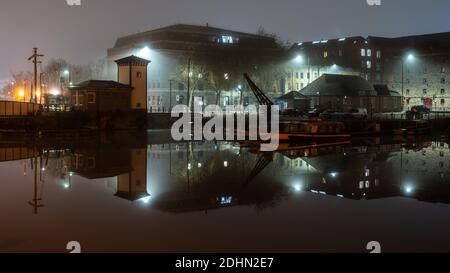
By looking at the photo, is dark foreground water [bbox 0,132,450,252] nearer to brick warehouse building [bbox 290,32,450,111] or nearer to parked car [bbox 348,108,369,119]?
parked car [bbox 348,108,369,119]

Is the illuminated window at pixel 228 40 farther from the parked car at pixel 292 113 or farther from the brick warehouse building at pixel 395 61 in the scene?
the parked car at pixel 292 113

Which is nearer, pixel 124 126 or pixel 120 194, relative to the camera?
pixel 120 194

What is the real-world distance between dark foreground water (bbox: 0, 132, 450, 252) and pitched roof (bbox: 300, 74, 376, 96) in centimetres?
4799

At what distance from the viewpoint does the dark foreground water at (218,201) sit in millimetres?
14594

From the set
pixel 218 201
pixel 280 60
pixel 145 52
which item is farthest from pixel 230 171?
pixel 280 60

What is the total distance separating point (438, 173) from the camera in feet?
96.7

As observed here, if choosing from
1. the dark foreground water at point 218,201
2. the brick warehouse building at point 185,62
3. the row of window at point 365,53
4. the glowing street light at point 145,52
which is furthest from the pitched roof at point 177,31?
the dark foreground water at point 218,201

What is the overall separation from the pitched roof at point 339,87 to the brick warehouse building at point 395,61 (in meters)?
15.9

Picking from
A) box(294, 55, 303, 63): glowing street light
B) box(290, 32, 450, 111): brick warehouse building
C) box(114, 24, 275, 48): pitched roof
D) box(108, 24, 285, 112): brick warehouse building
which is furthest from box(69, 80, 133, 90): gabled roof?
box(290, 32, 450, 111): brick warehouse building

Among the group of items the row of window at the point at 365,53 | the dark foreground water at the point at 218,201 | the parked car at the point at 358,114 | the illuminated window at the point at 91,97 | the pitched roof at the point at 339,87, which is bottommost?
the dark foreground water at the point at 218,201

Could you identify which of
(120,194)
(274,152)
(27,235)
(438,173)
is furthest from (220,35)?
(27,235)

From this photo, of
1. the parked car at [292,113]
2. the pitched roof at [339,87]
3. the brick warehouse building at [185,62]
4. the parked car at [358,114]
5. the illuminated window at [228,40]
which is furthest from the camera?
the illuminated window at [228,40]
